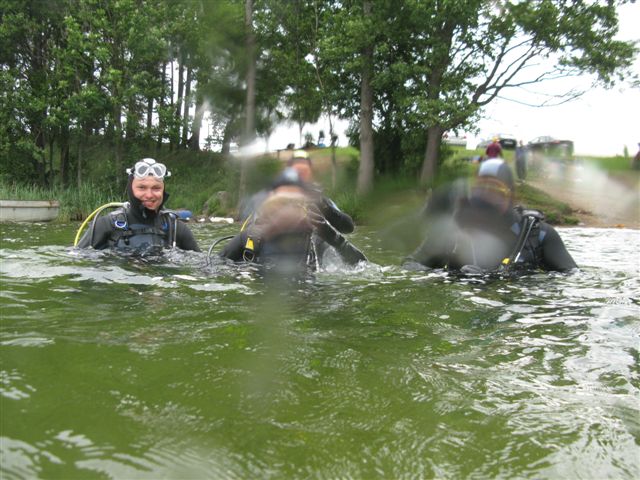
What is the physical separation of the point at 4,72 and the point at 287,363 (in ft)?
54.6

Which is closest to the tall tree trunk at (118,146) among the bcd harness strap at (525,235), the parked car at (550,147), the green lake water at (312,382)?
the parked car at (550,147)

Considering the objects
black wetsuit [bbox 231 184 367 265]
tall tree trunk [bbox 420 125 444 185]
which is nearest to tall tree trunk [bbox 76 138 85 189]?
tall tree trunk [bbox 420 125 444 185]

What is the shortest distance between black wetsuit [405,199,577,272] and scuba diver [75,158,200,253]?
2.93 m

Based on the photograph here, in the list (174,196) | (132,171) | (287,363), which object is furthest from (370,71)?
(287,363)

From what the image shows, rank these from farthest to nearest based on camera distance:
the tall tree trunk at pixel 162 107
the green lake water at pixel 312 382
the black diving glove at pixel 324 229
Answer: the tall tree trunk at pixel 162 107, the black diving glove at pixel 324 229, the green lake water at pixel 312 382

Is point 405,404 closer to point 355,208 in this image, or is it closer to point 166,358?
point 166,358

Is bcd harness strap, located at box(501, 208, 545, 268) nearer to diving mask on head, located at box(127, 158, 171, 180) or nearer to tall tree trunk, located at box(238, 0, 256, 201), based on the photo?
tall tree trunk, located at box(238, 0, 256, 201)

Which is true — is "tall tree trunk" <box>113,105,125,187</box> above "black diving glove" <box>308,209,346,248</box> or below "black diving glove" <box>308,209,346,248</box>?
above

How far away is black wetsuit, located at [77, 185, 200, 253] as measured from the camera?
17.4 feet

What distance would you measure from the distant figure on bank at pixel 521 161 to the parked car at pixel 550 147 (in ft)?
0.90

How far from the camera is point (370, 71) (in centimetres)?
1748

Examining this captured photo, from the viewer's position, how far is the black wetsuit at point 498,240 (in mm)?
4875

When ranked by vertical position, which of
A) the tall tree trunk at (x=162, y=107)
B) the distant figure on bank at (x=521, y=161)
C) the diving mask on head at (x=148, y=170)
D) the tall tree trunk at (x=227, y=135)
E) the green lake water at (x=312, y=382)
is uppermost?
the tall tree trunk at (x=162, y=107)

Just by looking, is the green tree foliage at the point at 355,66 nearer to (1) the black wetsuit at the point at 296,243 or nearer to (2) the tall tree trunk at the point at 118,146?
(2) the tall tree trunk at the point at 118,146
